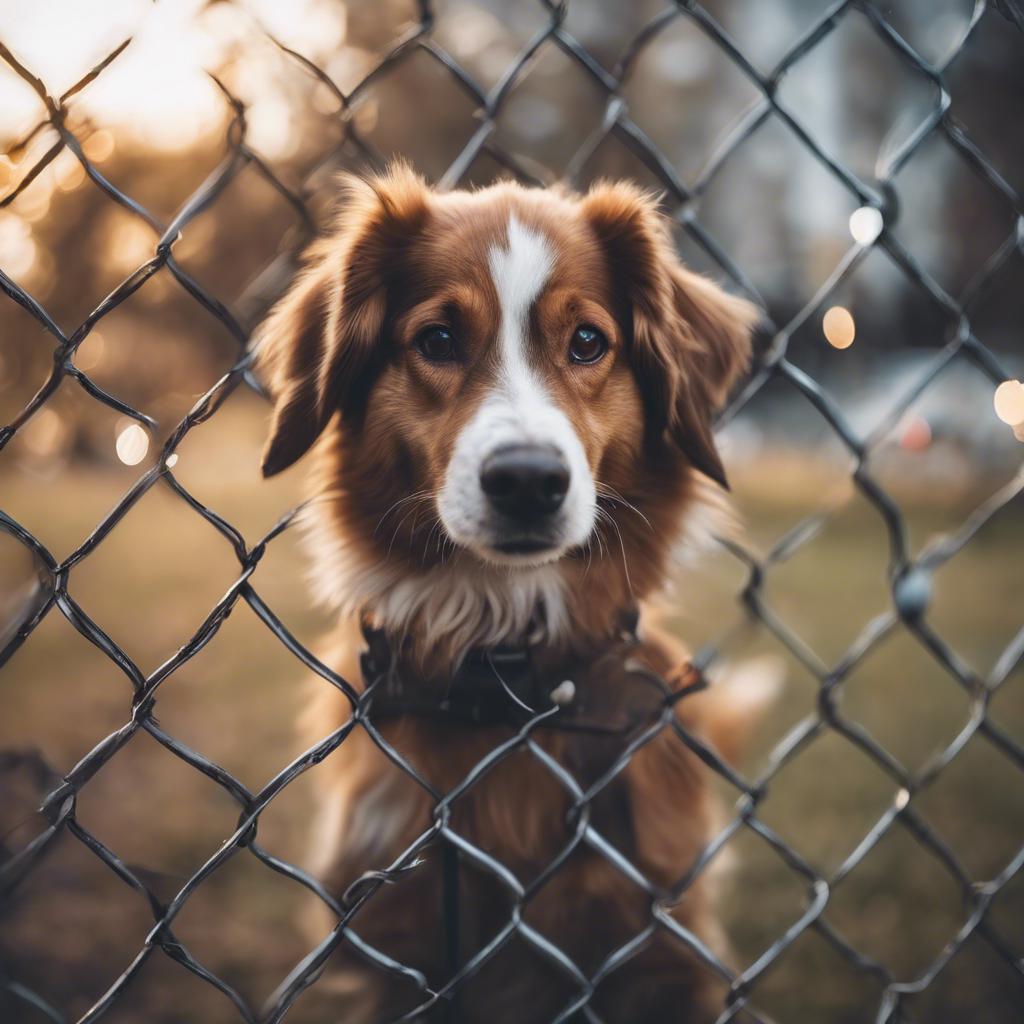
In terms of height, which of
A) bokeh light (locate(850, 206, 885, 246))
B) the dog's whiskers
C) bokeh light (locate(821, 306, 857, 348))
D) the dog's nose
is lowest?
the dog's nose

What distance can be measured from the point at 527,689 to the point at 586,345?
2.39ft

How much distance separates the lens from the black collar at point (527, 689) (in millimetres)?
1498

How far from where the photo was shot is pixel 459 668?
1638 millimetres

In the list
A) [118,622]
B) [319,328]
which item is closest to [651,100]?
[118,622]

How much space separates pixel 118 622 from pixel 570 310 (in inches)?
142

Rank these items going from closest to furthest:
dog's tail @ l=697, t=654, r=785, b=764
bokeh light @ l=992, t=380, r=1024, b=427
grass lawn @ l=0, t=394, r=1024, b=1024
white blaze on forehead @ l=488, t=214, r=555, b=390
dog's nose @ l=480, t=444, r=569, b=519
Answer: dog's nose @ l=480, t=444, r=569, b=519 < bokeh light @ l=992, t=380, r=1024, b=427 < white blaze on forehead @ l=488, t=214, r=555, b=390 < grass lawn @ l=0, t=394, r=1024, b=1024 < dog's tail @ l=697, t=654, r=785, b=764

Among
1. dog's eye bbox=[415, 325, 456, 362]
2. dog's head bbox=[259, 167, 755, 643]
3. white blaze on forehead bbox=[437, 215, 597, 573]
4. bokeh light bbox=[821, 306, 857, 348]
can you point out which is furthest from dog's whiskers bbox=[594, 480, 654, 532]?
bokeh light bbox=[821, 306, 857, 348]

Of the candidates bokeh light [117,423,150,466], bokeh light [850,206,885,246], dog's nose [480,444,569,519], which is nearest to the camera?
bokeh light [117,423,150,466]

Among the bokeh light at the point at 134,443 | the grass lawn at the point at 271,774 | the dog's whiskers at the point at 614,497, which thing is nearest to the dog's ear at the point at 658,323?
the dog's whiskers at the point at 614,497

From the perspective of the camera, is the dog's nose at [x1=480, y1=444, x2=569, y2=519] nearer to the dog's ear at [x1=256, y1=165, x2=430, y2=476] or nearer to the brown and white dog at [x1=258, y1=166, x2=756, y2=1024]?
the brown and white dog at [x1=258, y1=166, x2=756, y2=1024]

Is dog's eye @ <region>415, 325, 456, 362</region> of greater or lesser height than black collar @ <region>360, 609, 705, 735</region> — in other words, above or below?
above

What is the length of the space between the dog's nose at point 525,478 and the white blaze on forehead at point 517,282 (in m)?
0.31

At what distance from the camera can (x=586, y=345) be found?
1.81m

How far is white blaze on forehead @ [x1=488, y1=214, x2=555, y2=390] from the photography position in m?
1.74
